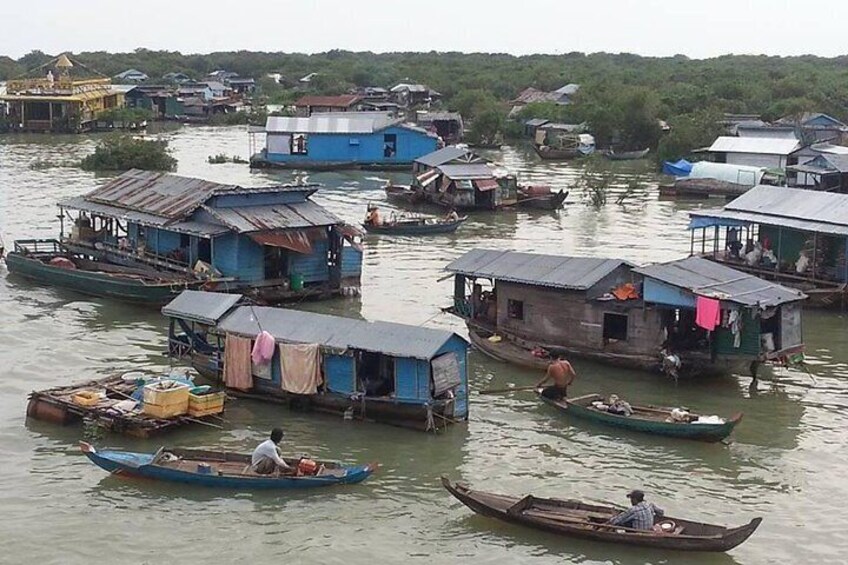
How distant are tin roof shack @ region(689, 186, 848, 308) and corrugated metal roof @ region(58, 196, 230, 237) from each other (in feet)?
35.6

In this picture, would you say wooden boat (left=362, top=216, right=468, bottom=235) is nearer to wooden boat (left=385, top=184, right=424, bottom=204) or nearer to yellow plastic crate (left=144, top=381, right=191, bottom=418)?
wooden boat (left=385, top=184, right=424, bottom=204)

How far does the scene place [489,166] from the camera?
4116cm

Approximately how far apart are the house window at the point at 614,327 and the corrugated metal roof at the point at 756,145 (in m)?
25.5

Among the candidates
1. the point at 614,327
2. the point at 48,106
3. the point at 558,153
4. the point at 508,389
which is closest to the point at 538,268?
the point at 614,327

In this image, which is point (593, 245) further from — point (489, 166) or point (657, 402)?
point (657, 402)

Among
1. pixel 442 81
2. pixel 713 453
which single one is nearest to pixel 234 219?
pixel 713 453

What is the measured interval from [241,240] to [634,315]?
882cm

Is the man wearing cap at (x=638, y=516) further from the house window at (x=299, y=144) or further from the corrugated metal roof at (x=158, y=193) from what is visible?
the house window at (x=299, y=144)

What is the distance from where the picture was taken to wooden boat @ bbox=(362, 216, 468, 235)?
34406 mm

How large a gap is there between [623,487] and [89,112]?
188 ft

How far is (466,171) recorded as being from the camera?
4016cm

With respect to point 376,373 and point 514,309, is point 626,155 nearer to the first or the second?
point 514,309

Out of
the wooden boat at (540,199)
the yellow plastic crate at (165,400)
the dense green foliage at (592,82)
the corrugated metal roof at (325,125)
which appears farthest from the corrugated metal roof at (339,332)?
the dense green foliage at (592,82)

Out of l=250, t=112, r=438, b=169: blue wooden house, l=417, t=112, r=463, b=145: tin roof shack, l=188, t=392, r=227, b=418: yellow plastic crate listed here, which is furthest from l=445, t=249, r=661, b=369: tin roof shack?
l=417, t=112, r=463, b=145: tin roof shack
